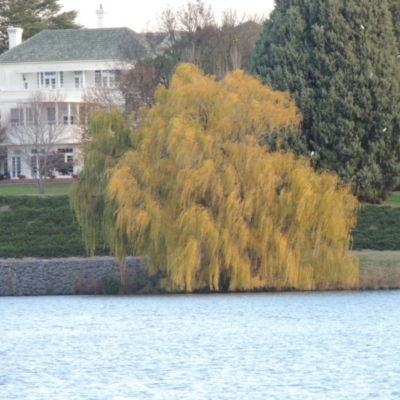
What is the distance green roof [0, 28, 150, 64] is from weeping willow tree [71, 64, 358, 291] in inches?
1879

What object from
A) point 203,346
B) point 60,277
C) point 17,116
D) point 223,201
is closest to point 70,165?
point 17,116

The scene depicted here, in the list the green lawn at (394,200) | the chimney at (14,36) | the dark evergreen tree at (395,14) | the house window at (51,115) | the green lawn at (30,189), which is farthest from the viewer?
the chimney at (14,36)

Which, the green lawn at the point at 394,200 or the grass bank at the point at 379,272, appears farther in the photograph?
the green lawn at the point at 394,200

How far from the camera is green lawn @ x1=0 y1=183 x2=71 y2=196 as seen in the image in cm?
7556

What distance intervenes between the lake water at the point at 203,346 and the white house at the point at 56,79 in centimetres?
4022

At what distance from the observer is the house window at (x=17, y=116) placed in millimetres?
90400

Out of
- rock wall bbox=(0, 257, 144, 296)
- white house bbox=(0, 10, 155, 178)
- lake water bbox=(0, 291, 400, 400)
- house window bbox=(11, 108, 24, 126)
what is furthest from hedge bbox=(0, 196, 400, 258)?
house window bbox=(11, 108, 24, 126)

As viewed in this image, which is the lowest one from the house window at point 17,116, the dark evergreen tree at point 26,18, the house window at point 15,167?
the house window at point 15,167

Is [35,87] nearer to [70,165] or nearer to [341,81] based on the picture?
[70,165]

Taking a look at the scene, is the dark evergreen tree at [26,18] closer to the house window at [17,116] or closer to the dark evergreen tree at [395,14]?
the house window at [17,116]

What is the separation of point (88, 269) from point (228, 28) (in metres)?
31.3

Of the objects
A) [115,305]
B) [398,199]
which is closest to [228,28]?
[398,199]

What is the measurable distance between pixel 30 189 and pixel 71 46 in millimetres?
20762

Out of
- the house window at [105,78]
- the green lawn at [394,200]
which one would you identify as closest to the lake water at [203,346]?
the green lawn at [394,200]
